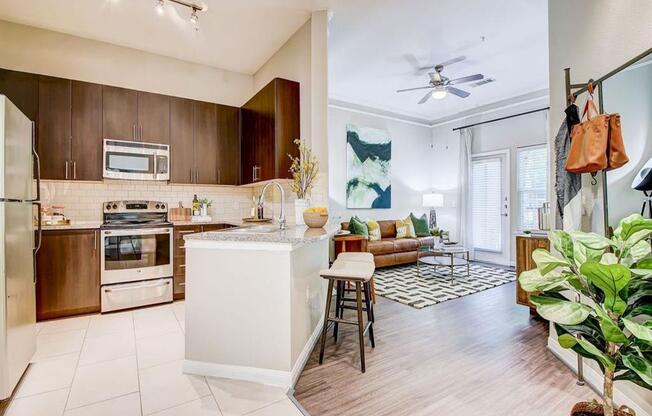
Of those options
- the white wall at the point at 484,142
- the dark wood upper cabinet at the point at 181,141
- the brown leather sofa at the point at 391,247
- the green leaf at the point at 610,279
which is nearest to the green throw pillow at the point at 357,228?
the brown leather sofa at the point at 391,247

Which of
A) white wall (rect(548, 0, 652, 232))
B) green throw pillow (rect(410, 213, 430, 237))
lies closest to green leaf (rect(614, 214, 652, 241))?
white wall (rect(548, 0, 652, 232))

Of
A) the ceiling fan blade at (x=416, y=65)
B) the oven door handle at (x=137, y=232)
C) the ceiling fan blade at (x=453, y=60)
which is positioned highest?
the ceiling fan blade at (x=416, y=65)

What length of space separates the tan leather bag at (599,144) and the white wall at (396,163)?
4.37 metres

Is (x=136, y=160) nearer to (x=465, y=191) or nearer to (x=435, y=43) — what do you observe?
(x=435, y=43)

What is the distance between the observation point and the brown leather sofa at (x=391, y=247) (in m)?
5.65

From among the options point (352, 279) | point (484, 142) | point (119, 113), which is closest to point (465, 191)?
point (484, 142)

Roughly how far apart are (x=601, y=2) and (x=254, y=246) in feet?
8.99

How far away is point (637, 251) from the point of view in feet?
4.27

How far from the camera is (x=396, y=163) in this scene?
23.2 ft

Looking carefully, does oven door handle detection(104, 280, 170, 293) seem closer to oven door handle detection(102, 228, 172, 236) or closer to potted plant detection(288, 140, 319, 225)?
oven door handle detection(102, 228, 172, 236)

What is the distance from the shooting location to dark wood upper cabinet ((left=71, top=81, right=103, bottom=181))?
3613 mm

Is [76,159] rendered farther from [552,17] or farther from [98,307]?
[552,17]

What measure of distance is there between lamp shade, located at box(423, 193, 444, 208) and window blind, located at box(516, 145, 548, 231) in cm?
145

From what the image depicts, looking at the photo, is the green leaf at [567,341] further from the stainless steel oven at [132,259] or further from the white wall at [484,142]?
the white wall at [484,142]
